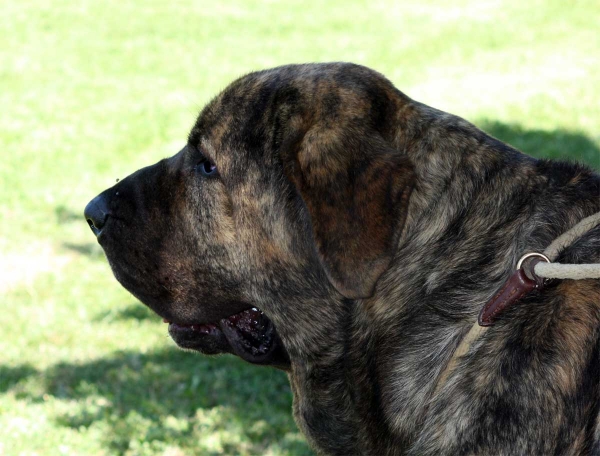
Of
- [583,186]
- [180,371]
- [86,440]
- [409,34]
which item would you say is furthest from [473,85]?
[583,186]

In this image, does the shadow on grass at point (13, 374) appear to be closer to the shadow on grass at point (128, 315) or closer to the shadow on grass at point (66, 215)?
the shadow on grass at point (128, 315)

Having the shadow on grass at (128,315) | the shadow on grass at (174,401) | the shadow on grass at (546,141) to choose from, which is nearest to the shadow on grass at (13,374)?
the shadow on grass at (174,401)

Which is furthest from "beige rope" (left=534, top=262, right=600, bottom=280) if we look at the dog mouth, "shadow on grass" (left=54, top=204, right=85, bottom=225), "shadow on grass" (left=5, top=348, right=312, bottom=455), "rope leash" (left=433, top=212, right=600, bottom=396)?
"shadow on grass" (left=54, top=204, right=85, bottom=225)

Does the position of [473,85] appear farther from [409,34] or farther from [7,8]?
[7,8]

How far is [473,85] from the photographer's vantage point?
1459 centimetres

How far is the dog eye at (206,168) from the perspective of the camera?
11.2 ft

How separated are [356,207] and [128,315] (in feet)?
14.4

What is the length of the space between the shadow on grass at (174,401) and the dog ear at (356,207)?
2364 mm

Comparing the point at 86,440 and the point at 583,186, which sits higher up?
the point at 583,186

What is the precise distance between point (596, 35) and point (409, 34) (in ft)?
13.2

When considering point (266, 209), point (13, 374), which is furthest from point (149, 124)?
point (266, 209)

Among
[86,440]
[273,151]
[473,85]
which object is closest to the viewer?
[273,151]

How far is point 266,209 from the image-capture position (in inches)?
127

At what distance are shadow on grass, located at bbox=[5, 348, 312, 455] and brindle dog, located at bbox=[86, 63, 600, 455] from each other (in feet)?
5.09
